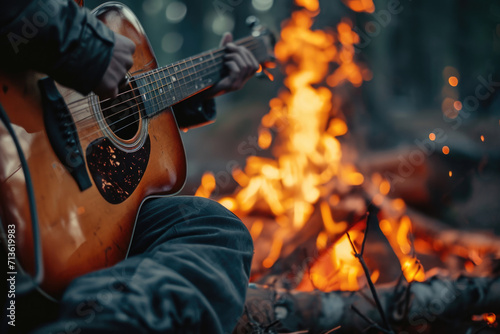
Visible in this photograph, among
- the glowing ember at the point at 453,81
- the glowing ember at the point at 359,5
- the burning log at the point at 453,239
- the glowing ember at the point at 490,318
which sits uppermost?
the glowing ember at the point at 359,5

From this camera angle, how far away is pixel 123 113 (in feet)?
3.75

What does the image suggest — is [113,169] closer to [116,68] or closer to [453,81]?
[116,68]

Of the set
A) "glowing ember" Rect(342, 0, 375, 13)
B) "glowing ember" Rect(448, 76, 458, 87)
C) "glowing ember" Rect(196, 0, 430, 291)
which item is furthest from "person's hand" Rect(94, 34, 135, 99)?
"glowing ember" Rect(448, 76, 458, 87)

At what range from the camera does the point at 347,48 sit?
3.68 m

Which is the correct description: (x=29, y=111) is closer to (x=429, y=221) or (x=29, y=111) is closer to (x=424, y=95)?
(x=429, y=221)

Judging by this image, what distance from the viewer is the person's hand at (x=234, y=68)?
172 centimetres

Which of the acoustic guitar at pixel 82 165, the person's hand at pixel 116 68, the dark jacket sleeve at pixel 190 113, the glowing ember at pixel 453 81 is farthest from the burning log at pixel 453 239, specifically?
the glowing ember at pixel 453 81

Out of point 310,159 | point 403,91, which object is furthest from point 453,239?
point 403,91

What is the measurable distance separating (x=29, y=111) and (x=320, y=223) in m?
1.93

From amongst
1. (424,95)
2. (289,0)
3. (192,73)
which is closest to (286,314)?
(192,73)

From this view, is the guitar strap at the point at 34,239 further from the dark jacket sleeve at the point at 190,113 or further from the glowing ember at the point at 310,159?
the glowing ember at the point at 310,159

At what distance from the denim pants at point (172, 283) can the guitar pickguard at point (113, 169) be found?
0.42ft

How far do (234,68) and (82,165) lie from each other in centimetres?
103

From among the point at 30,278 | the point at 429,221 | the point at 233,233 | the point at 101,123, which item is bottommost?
the point at 429,221
